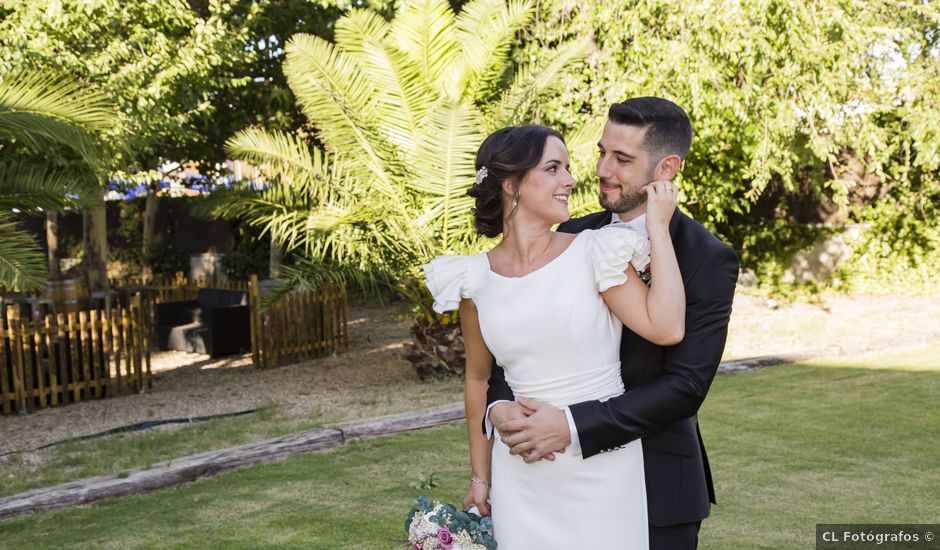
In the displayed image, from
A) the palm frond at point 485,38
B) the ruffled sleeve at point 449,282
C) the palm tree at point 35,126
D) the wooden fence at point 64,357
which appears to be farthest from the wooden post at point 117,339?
the ruffled sleeve at point 449,282

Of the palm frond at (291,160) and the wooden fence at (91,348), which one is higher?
the palm frond at (291,160)

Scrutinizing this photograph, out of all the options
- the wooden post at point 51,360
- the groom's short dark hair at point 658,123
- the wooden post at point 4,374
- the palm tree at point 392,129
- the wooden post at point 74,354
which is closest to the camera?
the groom's short dark hair at point 658,123

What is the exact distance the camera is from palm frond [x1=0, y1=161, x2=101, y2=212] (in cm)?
939

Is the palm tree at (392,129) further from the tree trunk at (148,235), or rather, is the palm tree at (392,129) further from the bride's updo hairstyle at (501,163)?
the tree trunk at (148,235)

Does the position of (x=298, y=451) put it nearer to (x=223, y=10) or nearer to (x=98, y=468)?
(x=98, y=468)

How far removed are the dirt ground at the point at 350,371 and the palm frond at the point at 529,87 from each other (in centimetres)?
339

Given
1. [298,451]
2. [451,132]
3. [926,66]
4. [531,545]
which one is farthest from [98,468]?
[926,66]

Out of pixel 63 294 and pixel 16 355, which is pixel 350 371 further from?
pixel 63 294

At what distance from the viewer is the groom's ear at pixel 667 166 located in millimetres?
2686

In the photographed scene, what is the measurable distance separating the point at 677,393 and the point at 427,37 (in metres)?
9.54

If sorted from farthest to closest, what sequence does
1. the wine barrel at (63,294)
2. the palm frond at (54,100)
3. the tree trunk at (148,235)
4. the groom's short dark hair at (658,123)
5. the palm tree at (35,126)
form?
the tree trunk at (148,235), the wine barrel at (63,294), the palm frond at (54,100), the palm tree at (35,126), the groom's short dark hair at (658,123)

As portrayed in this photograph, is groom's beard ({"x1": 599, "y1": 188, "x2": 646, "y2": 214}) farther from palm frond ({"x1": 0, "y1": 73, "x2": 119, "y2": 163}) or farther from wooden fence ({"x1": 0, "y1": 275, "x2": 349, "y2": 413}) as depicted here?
wooden fence ({"x1": 0, "y1": 275, "x2": 349, "y2": 413})

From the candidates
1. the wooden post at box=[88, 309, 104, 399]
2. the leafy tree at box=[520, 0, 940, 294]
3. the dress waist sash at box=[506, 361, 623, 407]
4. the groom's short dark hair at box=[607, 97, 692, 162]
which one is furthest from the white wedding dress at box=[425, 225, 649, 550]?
the wooden post at box=[88, 309, 104, 399]

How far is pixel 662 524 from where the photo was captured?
2531 mm
